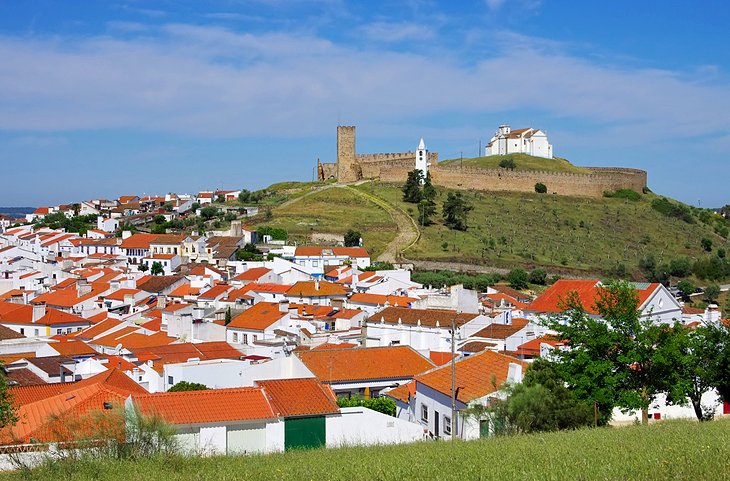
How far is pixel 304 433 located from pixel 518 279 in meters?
42.2

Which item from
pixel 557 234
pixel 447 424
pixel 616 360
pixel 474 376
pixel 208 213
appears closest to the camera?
pixel 616 360

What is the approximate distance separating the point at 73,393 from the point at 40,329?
65.7 feet

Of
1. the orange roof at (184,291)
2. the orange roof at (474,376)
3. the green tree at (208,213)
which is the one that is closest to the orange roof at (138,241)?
the green tree at (208,213)

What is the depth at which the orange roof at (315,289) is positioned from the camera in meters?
38.4

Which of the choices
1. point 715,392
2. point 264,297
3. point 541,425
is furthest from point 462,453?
point 264,297

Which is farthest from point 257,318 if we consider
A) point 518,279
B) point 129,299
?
point 518,279

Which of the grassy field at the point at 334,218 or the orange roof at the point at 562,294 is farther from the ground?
the grassy field at the point at 334,218

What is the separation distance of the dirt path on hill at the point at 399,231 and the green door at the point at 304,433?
44.6 meters

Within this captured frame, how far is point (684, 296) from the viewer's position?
54.6 meters

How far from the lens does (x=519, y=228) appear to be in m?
72.1

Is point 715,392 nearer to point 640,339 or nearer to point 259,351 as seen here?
point 640,339

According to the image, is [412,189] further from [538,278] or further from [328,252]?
[328,252]

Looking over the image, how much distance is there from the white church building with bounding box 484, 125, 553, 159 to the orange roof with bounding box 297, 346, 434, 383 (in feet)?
262

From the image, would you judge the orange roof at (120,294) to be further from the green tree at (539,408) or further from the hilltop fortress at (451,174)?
the hilltop fortress at (451,174)
